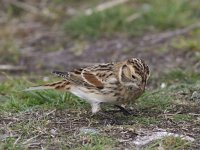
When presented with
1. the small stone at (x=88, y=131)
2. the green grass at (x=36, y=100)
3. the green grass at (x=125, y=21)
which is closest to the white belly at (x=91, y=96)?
the green grass at (x=36, y=100)

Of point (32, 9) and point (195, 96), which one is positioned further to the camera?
point (32, 9)

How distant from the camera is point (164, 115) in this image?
22.4ft

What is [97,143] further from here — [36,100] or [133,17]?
[133,17]

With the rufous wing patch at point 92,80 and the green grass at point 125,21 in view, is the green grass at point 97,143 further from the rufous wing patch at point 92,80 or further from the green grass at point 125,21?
the green grass at point 125,21

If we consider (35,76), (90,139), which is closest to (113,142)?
(90,139)

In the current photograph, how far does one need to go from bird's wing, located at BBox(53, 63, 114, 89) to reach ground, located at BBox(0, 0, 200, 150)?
298 millimetres

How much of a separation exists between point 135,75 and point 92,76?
0.54 metres

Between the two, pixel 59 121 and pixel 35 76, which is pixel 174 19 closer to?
pixel 35 76

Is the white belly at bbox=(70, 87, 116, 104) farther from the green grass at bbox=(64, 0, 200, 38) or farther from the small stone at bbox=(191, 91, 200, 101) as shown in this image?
the green grass at bbox=(64, 0, 200, 38)

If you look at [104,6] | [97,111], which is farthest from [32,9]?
[97,111]

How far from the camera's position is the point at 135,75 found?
21.4 feet

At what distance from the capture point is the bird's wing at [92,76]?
22.2ft

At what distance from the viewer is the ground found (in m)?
6.17

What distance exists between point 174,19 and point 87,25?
4.57 ft
